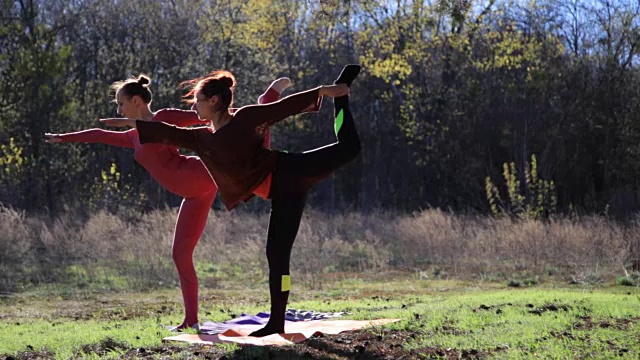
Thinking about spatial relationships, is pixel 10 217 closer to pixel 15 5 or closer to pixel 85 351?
pixel 15 5

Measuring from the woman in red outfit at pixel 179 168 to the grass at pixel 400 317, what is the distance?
1.91 ft

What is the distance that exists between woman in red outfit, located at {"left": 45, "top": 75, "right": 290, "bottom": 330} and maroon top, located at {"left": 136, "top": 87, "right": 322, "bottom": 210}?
3.14 ft

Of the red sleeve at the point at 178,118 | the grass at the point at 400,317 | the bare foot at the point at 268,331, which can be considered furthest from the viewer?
the red sleeve at the point at 178,118

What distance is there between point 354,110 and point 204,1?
5.90 metres

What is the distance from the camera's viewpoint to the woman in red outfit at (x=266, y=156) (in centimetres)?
623

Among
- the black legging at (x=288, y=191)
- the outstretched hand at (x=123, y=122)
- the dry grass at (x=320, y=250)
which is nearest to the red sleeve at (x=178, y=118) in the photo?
the outstretched hand at (x=123, y=122)

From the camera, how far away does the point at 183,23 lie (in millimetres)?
26922

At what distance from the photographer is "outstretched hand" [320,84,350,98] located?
629cm

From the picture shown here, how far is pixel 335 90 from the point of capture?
20.8 feet

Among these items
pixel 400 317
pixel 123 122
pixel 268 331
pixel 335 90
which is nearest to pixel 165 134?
pixel 123 122

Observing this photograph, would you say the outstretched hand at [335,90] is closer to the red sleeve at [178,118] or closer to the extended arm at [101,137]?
the red sleeve at [178,118]

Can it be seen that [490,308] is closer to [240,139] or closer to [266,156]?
[266,156]

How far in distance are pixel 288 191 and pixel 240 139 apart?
0.52 m

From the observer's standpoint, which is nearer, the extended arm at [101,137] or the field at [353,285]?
the field at [353,285]
